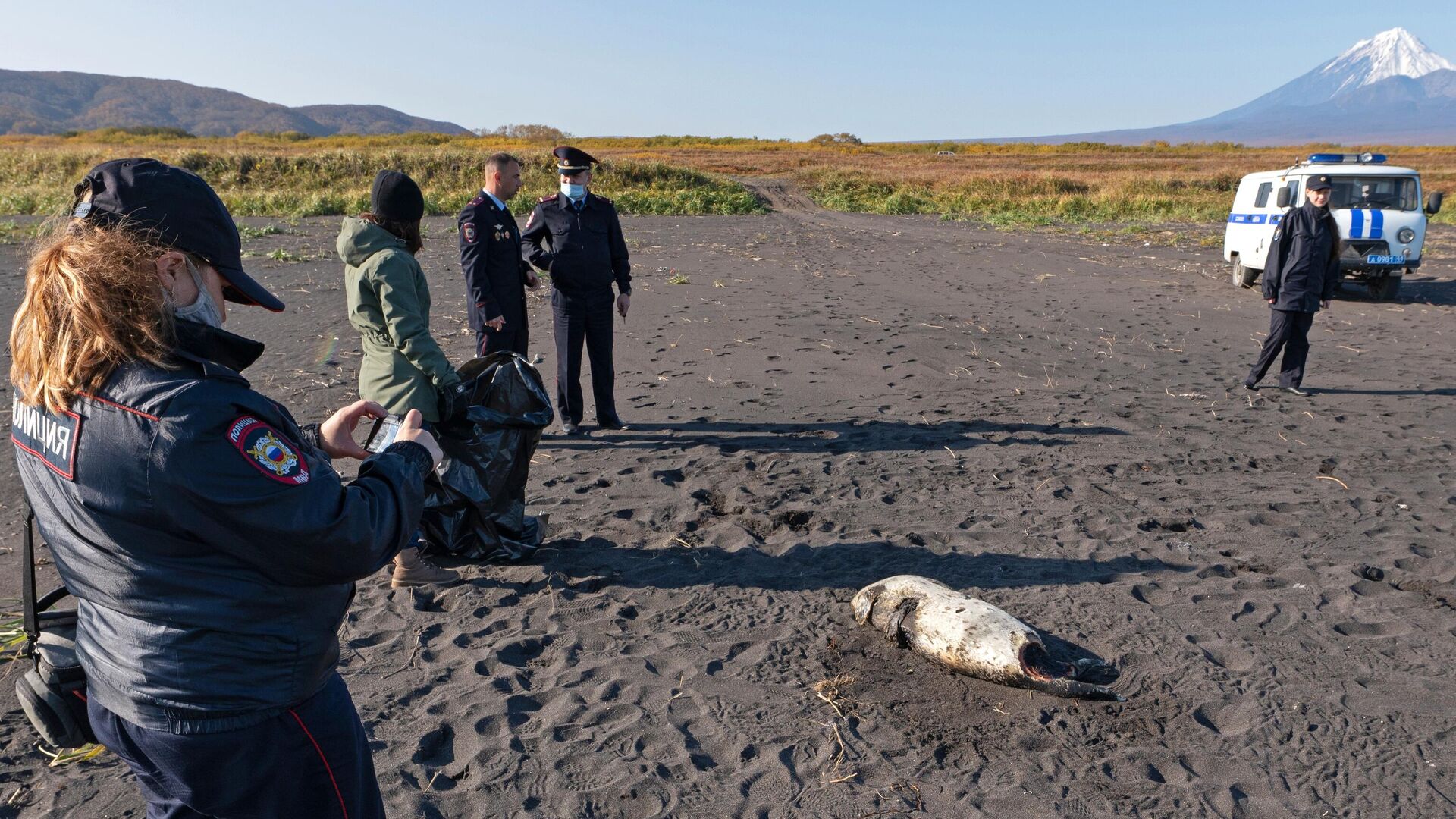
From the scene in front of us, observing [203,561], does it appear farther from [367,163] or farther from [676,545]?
[367,163]

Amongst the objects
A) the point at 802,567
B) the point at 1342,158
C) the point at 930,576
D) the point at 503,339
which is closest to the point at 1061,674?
the point at 930,576

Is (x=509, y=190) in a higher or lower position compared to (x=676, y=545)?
higher

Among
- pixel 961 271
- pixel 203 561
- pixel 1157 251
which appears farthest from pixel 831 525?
pixel 1157 251

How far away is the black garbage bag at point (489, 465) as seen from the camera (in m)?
4.32

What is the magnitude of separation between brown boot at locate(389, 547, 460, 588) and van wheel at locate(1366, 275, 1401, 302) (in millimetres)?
14189

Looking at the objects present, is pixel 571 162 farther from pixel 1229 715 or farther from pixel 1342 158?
pixel 1342 158

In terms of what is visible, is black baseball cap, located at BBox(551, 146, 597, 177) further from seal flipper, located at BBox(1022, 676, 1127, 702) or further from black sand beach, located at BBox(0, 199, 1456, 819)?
seal flipper, located at BBox(1022, 676, 1127, 702)

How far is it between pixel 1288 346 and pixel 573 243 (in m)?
6.12

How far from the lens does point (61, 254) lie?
60.0 inches

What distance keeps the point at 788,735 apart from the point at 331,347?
309 inches

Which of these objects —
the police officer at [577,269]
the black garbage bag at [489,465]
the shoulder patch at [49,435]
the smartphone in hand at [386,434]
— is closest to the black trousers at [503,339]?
the police officer at [577,269]

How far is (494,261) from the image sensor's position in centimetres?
592

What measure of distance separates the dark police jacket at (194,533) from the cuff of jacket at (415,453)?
178 millimetres

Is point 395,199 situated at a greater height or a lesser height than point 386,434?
greater
